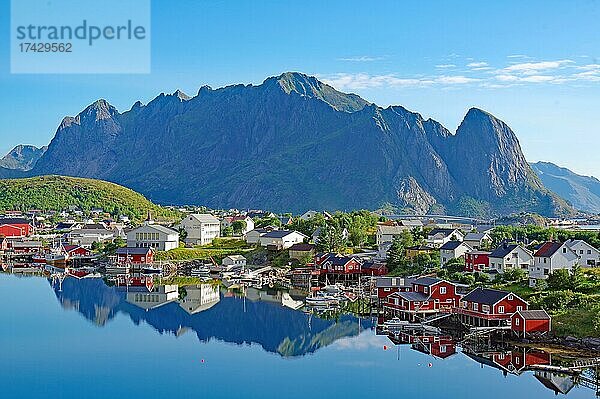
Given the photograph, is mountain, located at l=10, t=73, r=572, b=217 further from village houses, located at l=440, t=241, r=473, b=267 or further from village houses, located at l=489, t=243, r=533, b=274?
village houses, located at l=489, t=243, r=533, b=274

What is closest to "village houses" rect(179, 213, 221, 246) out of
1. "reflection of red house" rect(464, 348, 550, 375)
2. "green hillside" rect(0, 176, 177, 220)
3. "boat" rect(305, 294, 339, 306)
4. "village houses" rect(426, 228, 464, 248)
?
"village houses" rect(426, 228, 464, 248)

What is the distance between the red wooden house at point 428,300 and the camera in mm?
29375

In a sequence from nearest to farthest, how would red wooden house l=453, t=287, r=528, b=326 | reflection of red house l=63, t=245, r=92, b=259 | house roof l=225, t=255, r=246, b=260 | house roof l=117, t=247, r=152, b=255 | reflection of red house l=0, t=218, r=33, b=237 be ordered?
red wooden house l=453, t=287, r=528, b=326, house roof l=225, t=255, r=246, b=260, house roof l=117, t=247, r=152, b=255, reflection of red house l=63, t=245, r=92, b=259, reflection of red house l=0, t=218, r=33, b=237

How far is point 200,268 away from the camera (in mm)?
48062

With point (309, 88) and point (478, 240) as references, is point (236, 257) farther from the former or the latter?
point (309, 88)

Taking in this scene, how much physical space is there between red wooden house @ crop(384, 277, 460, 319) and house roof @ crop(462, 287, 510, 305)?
5.41 ft

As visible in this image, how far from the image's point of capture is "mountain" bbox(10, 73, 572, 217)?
459 feet

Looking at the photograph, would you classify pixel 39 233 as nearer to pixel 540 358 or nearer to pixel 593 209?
pixel 540 358

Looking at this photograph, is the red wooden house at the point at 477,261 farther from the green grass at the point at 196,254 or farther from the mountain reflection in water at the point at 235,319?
the green grass at the point at 196,254

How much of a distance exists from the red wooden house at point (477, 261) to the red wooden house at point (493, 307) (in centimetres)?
943

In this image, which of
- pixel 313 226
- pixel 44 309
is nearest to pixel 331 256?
pixel 313 226

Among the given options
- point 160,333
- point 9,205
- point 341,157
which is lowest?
point 160,333

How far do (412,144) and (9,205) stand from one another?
289ft

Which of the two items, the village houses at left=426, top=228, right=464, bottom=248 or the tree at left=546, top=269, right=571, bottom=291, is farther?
the village houses at left=426, top=228, right=464, bottom=248
